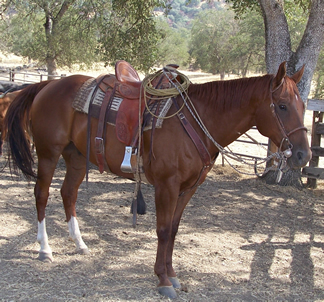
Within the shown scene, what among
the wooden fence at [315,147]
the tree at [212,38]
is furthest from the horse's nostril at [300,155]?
the tree at [212,38]

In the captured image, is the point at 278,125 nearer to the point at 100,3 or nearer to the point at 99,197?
the point at 99,197

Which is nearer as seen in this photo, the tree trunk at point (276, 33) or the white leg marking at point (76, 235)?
the white leg marking at point (76, 235)

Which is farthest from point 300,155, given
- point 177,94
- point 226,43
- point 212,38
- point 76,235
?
point 212,38

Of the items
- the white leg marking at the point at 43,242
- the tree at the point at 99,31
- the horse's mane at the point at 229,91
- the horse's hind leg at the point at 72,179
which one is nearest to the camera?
the horse's mane at the point at 229,91

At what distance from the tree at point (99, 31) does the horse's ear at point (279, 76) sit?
573 centimetres

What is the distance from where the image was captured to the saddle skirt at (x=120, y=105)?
3.05m

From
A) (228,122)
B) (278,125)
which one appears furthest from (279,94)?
(228,122)

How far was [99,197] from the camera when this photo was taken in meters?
5.72

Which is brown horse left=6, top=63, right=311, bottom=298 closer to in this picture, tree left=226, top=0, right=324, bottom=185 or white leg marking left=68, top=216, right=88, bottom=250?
white leg marking left=68, top=216, right=88, bottom=250

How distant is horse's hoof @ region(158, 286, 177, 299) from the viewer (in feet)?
9.94

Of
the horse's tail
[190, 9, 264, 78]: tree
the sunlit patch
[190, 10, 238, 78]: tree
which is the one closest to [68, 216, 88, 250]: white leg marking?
the horse's tail

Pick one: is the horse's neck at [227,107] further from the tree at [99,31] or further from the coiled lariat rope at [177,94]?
the tree at [99,31]

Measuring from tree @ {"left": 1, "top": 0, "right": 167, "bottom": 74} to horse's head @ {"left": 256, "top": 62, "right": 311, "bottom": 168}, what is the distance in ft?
18.9

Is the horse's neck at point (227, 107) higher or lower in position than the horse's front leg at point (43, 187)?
higher
